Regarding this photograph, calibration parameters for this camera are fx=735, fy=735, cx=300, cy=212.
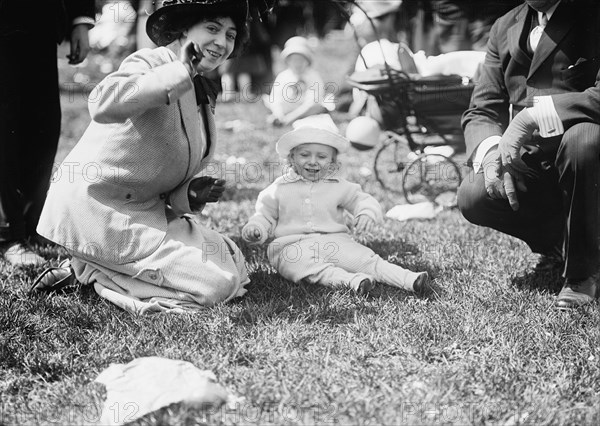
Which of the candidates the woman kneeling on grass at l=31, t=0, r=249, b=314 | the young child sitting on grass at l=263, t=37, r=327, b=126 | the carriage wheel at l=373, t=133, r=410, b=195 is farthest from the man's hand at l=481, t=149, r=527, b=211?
the young child sitting on grass at l=263, t=37, r=327, b=126

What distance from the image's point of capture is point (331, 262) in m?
3.69

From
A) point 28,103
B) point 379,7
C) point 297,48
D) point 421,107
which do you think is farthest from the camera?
point 297,48

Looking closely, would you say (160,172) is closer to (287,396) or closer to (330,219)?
(330,219)

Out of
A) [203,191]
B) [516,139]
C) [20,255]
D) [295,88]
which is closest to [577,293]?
[516,139]

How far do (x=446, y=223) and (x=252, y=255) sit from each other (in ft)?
A: 4.49

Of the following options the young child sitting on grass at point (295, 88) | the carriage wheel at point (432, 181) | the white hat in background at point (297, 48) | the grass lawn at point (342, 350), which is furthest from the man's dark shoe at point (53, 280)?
the white hat in background at point (297, 48)

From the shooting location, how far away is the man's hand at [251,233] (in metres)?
3.61

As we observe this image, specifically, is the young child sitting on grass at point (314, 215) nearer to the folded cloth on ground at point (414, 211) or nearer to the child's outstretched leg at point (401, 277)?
the child's outstretched leg at point (401, 277)

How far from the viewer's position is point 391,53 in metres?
5.82

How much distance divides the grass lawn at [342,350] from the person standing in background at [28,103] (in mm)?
336

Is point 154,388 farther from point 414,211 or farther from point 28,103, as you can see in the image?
point 414,211

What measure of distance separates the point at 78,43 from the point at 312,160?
154 centimetres

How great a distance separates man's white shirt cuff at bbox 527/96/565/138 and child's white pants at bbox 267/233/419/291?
0.87 m

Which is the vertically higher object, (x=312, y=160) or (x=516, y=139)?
(x=516, y=139)
